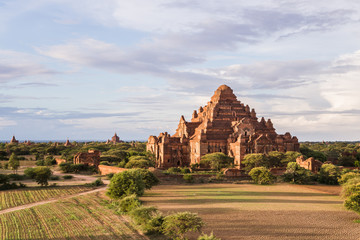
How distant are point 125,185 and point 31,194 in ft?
52.9

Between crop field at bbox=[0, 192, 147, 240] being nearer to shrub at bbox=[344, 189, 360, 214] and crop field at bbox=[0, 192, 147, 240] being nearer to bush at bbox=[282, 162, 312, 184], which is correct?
shrub at bbox=[344, 189, 360, 214]

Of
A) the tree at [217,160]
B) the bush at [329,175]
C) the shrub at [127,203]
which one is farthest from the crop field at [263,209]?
the tree at [217,160]

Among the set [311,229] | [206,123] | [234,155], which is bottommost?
[311,229]

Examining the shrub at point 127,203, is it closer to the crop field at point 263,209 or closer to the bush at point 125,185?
the crop field at point 263,209

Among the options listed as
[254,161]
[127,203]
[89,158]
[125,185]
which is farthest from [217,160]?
[127,203]

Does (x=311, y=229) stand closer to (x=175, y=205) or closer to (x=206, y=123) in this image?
(x=175, y=205)

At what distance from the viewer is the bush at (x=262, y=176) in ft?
199

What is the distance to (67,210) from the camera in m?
39.1

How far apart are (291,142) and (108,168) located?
142 ft

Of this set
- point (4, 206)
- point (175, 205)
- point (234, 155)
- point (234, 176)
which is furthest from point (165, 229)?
point (234, 155)

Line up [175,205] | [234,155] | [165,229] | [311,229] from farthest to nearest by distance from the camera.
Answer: [234,155] → [175,205] → [311,229] → [165,229]

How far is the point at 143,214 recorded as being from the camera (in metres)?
31.7

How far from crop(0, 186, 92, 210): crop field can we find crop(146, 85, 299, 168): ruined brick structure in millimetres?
31500

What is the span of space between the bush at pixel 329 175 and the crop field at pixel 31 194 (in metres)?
40.1
